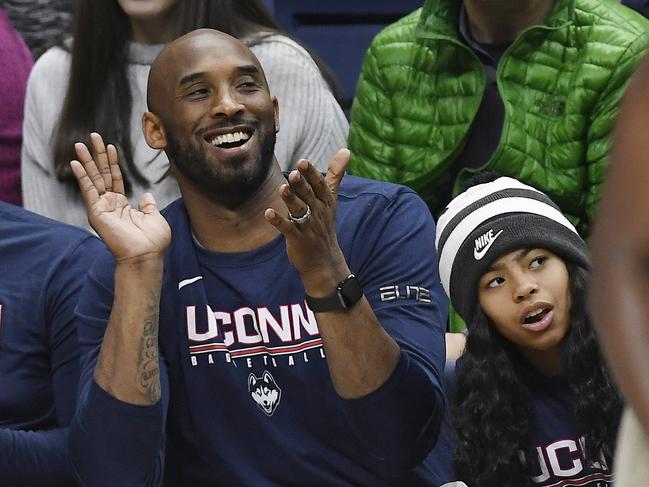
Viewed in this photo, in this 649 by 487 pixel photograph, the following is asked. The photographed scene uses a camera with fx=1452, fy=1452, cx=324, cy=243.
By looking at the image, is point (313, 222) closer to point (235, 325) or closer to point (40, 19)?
point (235, 325)

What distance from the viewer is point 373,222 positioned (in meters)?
3.18

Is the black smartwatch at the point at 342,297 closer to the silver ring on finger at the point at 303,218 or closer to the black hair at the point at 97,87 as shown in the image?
the silver ring on finger at the point at 303,218

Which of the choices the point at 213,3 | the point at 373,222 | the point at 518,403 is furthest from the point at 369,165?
the point at 518,403

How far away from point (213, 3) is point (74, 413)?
1284mm

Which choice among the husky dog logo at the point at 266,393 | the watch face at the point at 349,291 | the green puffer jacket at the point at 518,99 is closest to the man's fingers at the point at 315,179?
A: the watch face at the point at 349,291

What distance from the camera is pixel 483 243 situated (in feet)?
10.4

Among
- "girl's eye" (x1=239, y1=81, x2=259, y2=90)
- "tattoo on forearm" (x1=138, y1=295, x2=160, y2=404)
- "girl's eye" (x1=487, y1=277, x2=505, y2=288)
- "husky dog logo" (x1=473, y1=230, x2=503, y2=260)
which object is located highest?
"girl's eye" (x1=239, y1=81, x2=259, y2=90)

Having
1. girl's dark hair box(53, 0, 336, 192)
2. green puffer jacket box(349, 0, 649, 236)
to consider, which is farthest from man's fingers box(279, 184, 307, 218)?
girl's dark hair box(53, 0, 336, 192)

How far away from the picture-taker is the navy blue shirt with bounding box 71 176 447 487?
9.98ft

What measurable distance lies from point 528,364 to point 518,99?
2.98ft

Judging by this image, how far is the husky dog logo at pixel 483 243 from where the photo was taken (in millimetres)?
3152

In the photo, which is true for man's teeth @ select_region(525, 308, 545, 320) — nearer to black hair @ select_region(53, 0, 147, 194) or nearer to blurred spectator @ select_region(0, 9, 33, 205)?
black hair @ select_region(53, 0, 147, 194)

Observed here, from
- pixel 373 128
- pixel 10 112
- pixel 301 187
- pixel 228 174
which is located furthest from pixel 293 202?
pixel 10 112

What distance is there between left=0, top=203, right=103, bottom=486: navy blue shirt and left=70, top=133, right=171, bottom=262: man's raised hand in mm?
323
